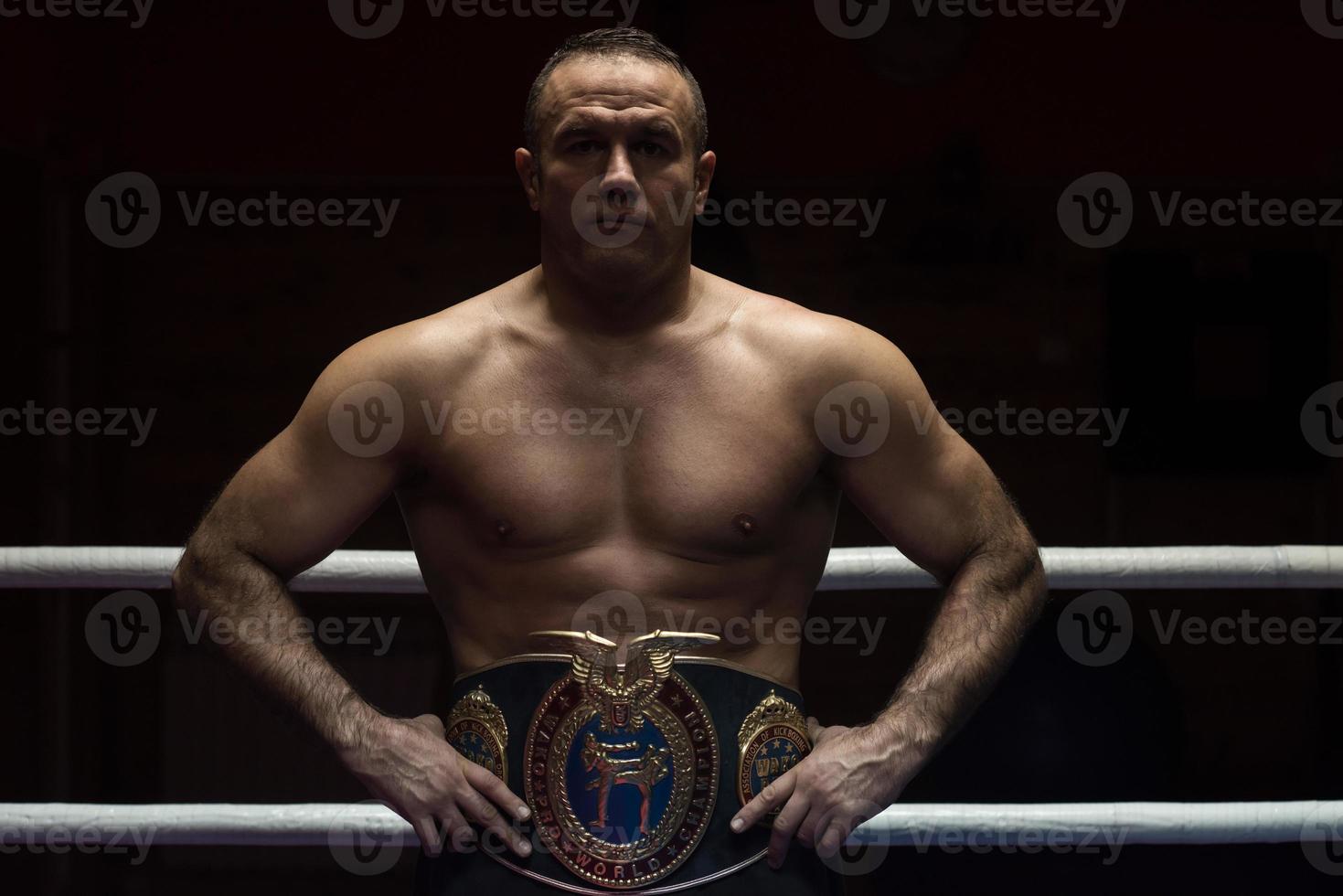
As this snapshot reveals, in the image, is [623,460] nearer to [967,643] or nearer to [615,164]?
[615,164]

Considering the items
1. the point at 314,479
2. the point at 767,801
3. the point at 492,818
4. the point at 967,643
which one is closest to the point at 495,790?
the point at 492,818

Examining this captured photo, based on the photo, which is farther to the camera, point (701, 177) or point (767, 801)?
point (701, 177)

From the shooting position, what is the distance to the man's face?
1516 mm

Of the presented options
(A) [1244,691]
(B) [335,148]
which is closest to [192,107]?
(B) [335,148]

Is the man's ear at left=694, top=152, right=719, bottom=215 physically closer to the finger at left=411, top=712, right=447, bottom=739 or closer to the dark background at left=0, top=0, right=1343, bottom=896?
the finger at left=411, top=712, right=447, bottom=739

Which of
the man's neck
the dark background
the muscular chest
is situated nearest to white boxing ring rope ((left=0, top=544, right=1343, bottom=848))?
the muscular chest

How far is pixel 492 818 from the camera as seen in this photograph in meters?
1.45

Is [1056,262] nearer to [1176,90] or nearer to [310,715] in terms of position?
[1176,90]

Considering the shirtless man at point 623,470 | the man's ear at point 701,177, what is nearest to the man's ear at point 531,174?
the shirtless man at point 623,470

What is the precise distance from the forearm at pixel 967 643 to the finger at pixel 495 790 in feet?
1.23

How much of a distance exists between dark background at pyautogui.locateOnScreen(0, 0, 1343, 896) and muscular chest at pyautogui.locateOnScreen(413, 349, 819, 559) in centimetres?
207

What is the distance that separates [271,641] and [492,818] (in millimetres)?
299

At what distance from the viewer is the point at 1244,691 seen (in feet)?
13.0

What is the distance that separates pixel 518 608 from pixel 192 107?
8.85 ft
